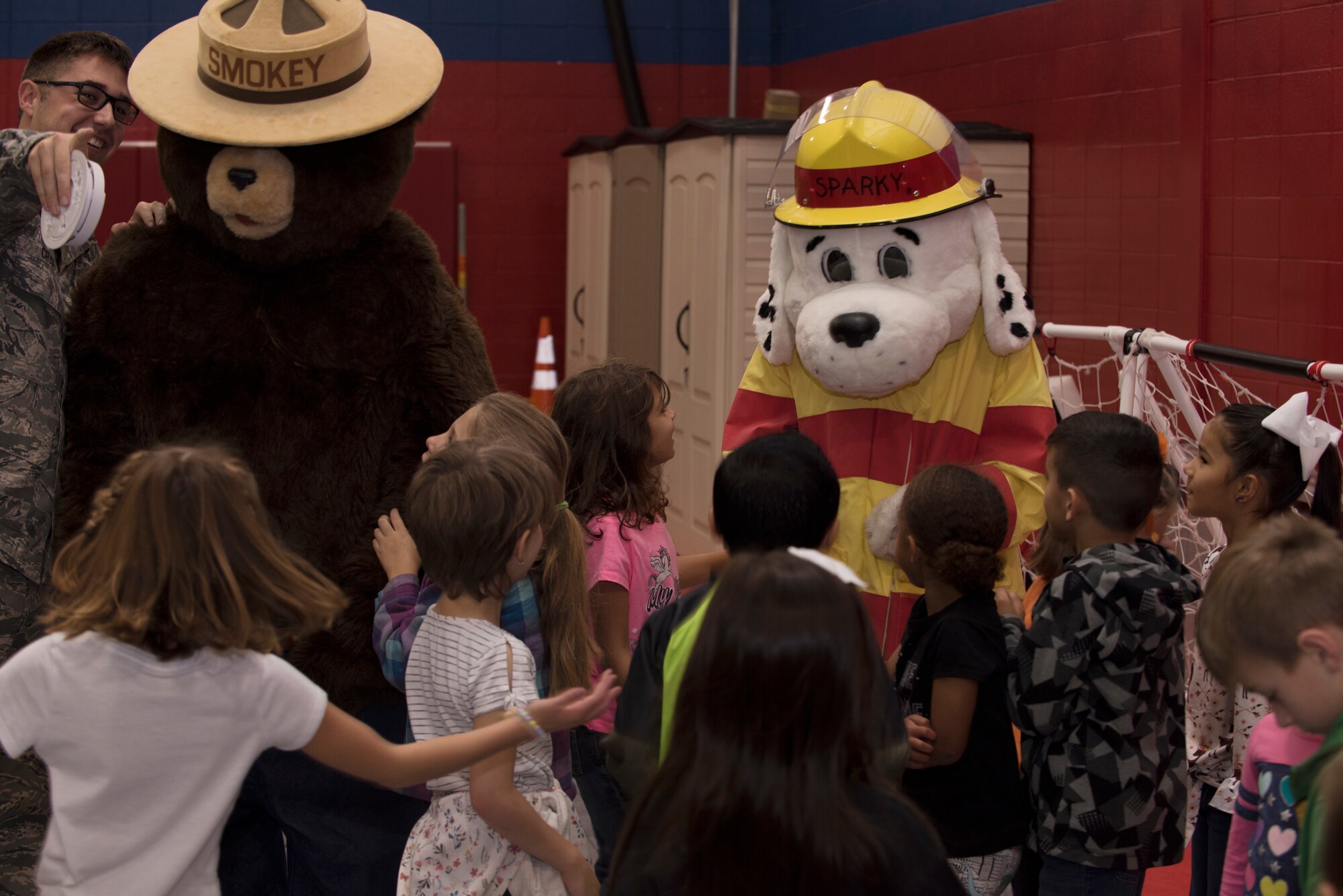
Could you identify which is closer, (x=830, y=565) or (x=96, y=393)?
(x=830, y=565)

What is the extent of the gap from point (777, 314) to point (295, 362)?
0.96m

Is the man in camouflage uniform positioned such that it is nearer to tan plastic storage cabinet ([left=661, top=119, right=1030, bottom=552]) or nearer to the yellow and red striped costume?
the yellow and red striped costume

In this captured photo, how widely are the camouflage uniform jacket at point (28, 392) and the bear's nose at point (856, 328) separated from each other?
4.44 feet

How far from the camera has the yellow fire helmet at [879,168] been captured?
2.48 meters

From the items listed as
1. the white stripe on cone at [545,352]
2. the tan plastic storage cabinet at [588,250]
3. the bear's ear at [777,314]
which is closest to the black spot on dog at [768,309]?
the bear's ear at [777,314]

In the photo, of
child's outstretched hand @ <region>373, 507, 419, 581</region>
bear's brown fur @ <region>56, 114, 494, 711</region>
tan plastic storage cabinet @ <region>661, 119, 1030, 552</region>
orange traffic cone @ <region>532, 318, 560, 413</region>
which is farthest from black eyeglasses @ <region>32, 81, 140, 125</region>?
orange traffic cone @ <region>532, 318, 560, 413</region>

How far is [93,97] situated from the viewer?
2553 mm

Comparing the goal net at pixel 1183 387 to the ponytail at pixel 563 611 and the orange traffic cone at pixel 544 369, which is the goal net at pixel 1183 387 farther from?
the orange traffic cone at pixel 544 369

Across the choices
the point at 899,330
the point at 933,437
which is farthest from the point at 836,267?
the point at 933,437

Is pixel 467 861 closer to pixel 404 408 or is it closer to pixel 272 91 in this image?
pixel 404 408

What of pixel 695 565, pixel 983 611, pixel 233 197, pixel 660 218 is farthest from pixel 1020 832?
pixel 660 218

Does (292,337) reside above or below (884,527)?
above

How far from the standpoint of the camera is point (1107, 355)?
14.2 ft

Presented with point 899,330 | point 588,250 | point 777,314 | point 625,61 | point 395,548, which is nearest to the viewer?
point 395,548
